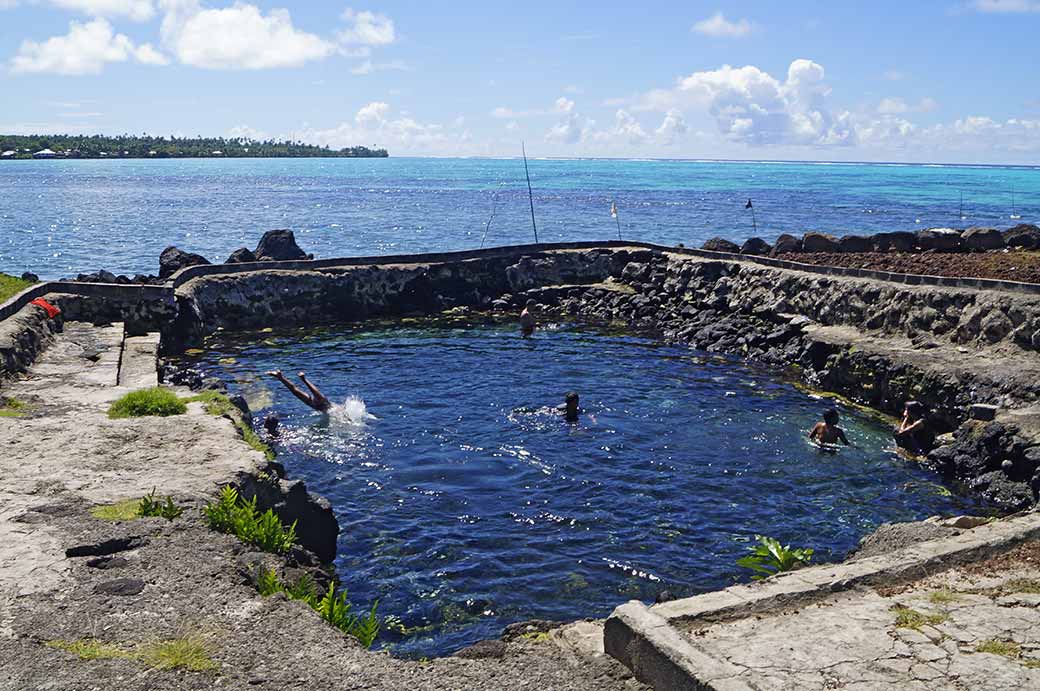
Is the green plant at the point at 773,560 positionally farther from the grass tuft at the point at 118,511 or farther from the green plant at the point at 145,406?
the green plant at the point at 145,406

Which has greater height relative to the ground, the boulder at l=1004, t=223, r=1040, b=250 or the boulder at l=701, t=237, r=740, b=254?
the boulder at l=1004, t=223, r=1040, b=250

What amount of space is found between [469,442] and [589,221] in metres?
93.5

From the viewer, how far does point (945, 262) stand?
35625mm

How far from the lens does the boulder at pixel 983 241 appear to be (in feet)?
139

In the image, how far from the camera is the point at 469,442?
2334cm

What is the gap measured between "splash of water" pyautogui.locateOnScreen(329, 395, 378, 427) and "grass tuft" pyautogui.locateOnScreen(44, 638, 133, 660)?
1561 cm

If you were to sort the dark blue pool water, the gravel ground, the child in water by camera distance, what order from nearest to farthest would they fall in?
the dark blue pool water → the child in water → the gravel ground

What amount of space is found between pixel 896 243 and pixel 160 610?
39.7 meters

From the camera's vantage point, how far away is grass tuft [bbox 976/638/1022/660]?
8.95 m

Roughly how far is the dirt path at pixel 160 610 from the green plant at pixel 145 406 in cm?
237

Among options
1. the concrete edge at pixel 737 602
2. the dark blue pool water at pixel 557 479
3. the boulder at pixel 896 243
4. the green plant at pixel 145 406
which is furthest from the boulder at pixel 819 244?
the green plant at pixel 145 406

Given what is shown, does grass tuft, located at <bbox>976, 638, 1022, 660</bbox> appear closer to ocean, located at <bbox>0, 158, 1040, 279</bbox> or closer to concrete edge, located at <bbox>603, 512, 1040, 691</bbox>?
concrete edge, located at <bbox>603, 512, 1040, 691</bbox>

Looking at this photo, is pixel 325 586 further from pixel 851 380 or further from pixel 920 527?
pixel 851 380

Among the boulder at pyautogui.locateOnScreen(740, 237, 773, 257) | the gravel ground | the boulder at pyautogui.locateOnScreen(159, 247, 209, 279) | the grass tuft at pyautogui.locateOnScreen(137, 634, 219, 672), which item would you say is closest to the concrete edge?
the grass tuft at pyautogui.locateOnScreen(137, 634, 219, 672)
